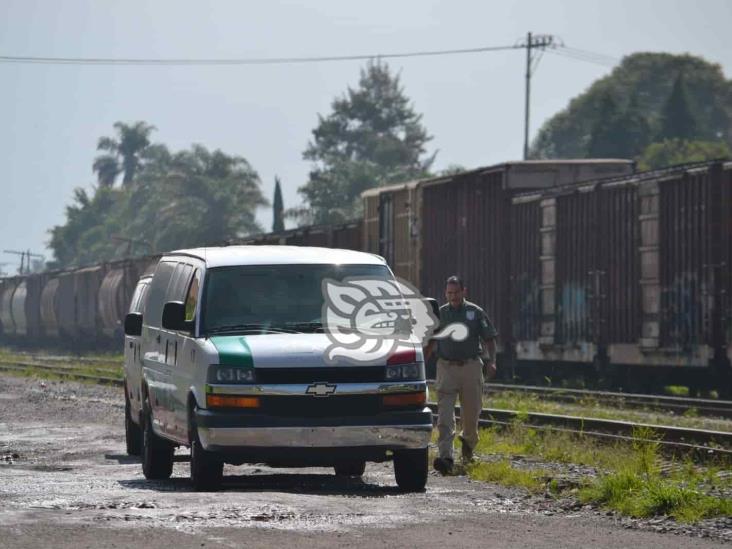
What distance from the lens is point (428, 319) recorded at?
1330 centimetres

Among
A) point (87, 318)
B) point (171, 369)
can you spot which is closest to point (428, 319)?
point (171, 369)

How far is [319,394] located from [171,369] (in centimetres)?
186

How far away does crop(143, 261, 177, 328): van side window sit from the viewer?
13172 mm

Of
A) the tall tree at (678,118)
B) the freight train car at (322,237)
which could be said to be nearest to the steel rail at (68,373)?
the freight train car at (322,237)

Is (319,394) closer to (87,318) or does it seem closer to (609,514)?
(609,514)

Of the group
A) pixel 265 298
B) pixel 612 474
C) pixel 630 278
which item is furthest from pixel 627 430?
pixel 630 278

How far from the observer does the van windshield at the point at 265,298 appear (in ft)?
37.3

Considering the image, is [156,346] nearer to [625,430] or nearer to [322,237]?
[625,430]

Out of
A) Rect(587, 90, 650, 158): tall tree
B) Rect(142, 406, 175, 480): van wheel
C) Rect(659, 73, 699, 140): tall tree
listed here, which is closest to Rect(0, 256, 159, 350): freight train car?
Rect(142, 406, 175, 480): van wheel

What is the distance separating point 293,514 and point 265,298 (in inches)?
97.3

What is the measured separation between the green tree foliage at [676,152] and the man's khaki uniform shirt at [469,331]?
89952 millimetres

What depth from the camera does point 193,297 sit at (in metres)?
11.8

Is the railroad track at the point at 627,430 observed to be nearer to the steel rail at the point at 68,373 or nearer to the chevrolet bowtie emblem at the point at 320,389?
the chevrolet bowtie emblem at the point at 320,389

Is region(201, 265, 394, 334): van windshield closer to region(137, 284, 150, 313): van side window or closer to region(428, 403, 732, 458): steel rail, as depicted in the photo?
region(137, 284, 150, 313): van side window
